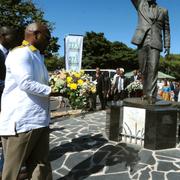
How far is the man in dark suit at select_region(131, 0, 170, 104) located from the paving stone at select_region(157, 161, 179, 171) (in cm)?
161

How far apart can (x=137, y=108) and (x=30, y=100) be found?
12.3ft

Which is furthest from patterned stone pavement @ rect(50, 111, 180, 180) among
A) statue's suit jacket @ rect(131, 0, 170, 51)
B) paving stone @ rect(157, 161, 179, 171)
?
statue's suit jacket @ rect(131, 0, 170, 51)

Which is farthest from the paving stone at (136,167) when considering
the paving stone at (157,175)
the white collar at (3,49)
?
the white collar at (3,49)

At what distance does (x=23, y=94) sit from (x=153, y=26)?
4.51 metres

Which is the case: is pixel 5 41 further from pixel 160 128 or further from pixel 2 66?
pixel 160 128

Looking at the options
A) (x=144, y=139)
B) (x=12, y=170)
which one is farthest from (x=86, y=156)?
(x=12, y=170)

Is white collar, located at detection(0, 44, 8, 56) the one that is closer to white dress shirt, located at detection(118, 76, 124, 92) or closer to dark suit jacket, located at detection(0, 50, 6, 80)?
dark suit jacket, located at detection(0, 50, 6, 80)

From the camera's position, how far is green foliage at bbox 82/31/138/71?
50581mm

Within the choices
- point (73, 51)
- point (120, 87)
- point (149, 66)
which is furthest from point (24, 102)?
point (73, 51)

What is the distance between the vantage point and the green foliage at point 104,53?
5058 centimetres

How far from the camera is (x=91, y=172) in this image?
4.85 meters

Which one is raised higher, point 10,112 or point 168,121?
point 10,112

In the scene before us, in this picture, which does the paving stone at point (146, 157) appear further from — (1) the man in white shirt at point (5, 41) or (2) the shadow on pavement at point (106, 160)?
(1) the man in white shirt at point (5, 41)

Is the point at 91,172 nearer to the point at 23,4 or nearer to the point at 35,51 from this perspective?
the point at 35,51
